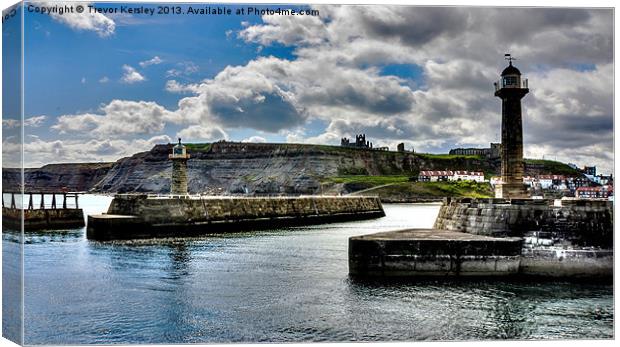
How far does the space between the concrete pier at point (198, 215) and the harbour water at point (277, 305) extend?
26.8 feet

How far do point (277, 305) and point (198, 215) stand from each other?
1801 centimetres

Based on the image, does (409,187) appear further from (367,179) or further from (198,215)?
(198,215)

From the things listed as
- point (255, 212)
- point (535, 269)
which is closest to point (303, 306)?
Result: point (535, 269)

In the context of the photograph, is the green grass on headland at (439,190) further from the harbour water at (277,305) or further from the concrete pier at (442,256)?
the concrete pier at (442,256)

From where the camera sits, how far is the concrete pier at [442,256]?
13.3 metres

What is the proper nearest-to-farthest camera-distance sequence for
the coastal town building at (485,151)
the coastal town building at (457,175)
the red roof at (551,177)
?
1. the red roof at (551,177)
2. the coastal town building at (485,151)
3. the coastal town building at (457,175)

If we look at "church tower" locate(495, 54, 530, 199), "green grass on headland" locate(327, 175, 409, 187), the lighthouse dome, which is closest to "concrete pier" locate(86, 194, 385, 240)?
"green grass on headland" locate(327, 175, 409, 187)

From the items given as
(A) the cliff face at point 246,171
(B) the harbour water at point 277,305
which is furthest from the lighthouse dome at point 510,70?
(A) the cliff face at point 246,171

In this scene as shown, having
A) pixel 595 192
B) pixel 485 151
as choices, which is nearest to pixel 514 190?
pixel 485 151

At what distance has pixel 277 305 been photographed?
11.6 meters

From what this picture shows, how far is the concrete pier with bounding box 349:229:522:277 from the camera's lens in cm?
1331

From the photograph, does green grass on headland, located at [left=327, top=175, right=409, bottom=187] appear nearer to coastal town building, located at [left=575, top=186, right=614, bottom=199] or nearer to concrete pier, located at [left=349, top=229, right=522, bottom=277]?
concrete pier, located at [left=349, top=229, right=522, bottom=277]

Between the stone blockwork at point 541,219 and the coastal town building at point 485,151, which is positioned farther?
the coastal town building at point 485,151

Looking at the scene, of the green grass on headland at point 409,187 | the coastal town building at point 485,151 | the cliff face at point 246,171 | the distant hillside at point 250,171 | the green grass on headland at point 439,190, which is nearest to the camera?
the coastal town building at point 485,151
